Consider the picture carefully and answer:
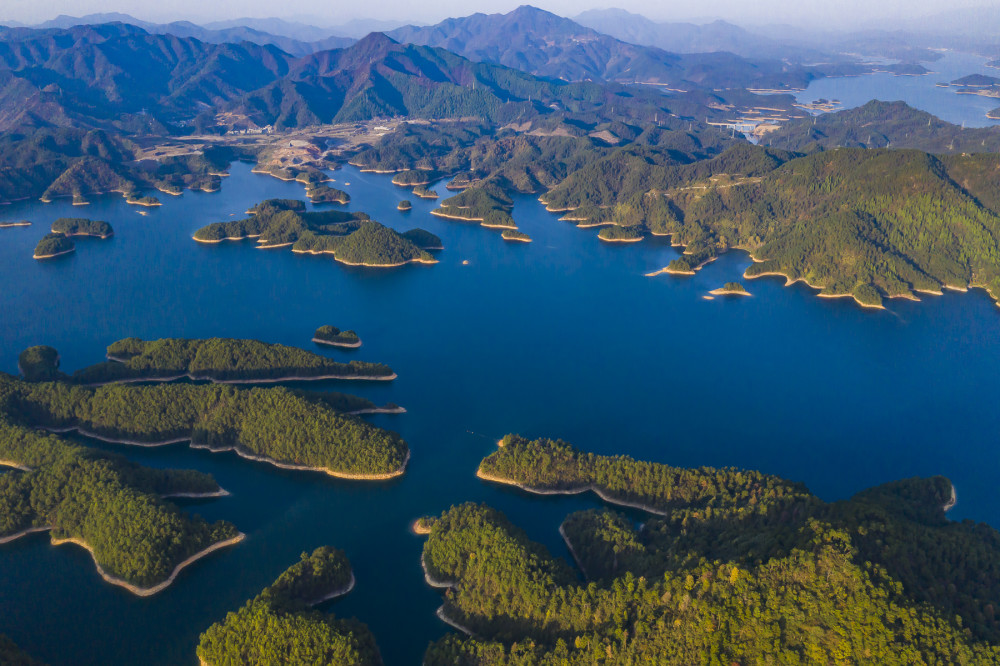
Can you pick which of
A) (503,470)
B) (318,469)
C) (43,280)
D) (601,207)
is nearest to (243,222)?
(43,280)

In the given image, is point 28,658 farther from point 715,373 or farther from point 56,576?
point 715,373

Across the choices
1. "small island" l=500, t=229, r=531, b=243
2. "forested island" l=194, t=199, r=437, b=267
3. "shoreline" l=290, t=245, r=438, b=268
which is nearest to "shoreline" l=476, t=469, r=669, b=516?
"shoreline" l=290, t=245, r=438, b=268

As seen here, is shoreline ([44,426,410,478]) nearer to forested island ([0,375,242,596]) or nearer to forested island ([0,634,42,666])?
forested island ([0,375,242,596])

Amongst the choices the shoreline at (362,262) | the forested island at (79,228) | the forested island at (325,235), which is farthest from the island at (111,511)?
the forested island at (79,228)

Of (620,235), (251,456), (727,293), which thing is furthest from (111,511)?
(620,235)

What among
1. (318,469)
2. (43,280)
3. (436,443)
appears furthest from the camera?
(43,280)

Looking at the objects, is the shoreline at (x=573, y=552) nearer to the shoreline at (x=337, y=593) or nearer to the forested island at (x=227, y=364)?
the shoreline at (x=337, y=593)
